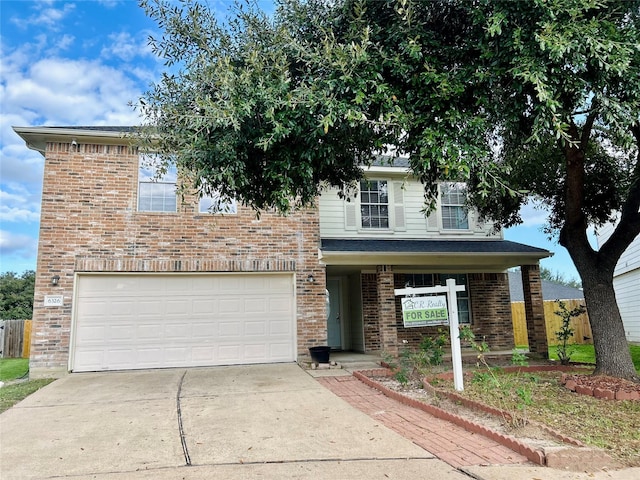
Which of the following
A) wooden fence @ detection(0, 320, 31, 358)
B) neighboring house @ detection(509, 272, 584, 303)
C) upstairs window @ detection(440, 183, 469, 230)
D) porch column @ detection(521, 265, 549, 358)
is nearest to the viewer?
porch column @ detection(521, 265, 549, 358)

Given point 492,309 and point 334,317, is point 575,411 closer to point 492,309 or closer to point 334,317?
point 492,309

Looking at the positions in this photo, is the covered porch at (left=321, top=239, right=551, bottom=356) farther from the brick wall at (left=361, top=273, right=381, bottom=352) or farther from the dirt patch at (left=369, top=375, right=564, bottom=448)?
the dirt patch at (left=369, top=375, right=564, bottom=448)

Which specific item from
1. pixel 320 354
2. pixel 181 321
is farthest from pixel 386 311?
pixel 181 321

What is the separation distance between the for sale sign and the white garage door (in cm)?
415

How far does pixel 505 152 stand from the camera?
330 inches

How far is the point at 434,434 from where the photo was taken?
495 centimetres

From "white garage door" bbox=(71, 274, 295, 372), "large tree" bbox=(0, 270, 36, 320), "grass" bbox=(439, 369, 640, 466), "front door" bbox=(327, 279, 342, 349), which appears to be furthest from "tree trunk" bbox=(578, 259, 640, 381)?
"large tree" bbox=(0, 270, 36, 320)

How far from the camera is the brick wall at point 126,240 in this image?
971cm

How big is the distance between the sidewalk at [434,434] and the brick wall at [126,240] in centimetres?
400

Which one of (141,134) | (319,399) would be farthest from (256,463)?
(141,134)

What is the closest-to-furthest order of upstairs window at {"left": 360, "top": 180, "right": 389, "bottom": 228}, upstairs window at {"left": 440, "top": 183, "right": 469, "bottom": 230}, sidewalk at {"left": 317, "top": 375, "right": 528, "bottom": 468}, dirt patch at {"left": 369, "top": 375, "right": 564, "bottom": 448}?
sidewalk at {"left": 317, "top": 375, "right": 528, "bottom": 468}
dirt patch at {"left": 369, "top": 375, "right": 564, "bottom": 448}
upstairs window at {"left": 360, "top": 180, "right": 389, "bottom": 228}
upstairs window at {"left": 440, "top": 183, "right": 469, "bottom": 230}

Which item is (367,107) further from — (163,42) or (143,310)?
(143,310)

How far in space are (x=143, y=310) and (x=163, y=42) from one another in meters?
5.98

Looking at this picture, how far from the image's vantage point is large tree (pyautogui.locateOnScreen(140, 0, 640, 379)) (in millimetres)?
5160
